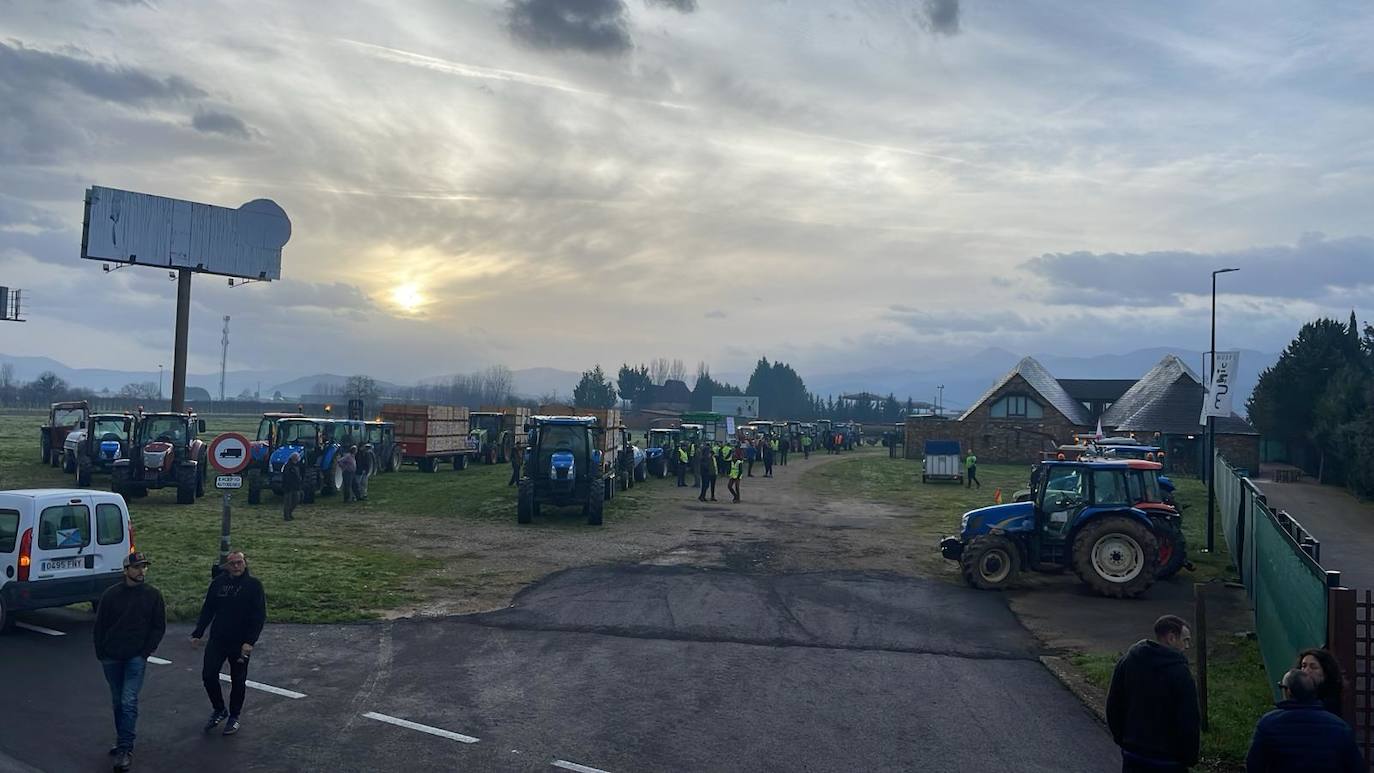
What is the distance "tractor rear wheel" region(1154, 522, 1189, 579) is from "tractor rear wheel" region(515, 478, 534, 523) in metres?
13.7

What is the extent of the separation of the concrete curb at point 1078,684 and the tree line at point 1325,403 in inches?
1106

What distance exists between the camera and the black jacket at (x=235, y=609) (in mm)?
8664

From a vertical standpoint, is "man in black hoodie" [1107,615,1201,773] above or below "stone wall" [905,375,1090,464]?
below

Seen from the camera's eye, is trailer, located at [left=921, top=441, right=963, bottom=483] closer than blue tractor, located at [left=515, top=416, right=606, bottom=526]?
No

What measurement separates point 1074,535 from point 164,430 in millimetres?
22917

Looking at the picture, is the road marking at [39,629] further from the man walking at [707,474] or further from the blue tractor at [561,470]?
the man walking at [707,474]

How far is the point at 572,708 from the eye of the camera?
9445mm

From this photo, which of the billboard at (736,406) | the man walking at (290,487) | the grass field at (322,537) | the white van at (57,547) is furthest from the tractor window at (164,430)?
the billboard at (736,406)

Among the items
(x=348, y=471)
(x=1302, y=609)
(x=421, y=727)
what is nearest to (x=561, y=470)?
(x=348, y=471)

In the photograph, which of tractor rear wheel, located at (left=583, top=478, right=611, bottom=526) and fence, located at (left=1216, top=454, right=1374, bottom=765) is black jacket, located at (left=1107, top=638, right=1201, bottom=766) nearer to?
fence, located at (left=1216, top=454, right=1374, bottom=765)

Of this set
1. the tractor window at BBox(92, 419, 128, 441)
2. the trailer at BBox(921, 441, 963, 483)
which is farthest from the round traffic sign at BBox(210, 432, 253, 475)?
the trailer at BBox(921, 441, 963, 483)

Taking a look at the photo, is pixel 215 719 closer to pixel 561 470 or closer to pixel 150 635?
pixel 150 635

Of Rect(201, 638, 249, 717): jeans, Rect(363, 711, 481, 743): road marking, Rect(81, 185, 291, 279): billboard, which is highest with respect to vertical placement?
Rect(81, 185, 291, 279): billboard

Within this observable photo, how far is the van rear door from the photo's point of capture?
11.5m
